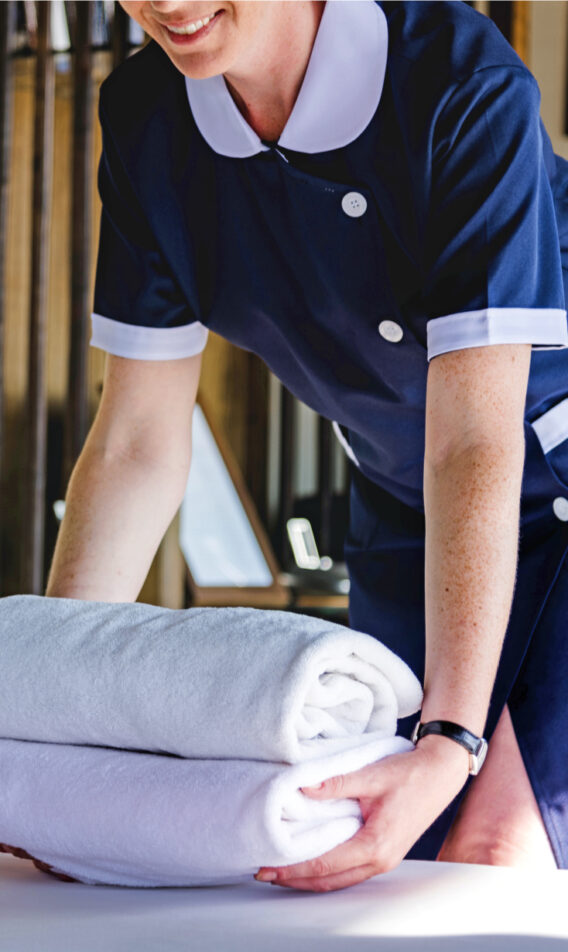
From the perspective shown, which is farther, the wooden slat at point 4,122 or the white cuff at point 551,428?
the wooden slat at point 4,122

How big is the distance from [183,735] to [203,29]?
1.90 ft

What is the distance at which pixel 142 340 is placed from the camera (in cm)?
113

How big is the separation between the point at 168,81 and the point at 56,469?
3.67m

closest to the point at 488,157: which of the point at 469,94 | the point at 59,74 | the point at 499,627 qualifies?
the point at 469,94

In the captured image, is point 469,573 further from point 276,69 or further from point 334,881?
point 276,69

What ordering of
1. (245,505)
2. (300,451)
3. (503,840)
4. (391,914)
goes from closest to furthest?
(391,914) < (503,840) < (245,505) < (300,451)

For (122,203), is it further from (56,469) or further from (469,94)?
(56,469)

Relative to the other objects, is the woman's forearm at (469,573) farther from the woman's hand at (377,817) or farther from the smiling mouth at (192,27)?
the smiling mouth at (192,27)

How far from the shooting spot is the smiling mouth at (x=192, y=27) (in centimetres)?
90

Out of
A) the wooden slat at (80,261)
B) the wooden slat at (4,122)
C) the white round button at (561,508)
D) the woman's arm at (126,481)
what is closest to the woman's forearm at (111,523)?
the woman's arm at (126,481)

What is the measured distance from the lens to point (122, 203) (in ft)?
3.74

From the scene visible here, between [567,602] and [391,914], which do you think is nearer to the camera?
[391,914]

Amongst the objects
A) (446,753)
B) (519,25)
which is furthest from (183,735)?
Result: (519,25)

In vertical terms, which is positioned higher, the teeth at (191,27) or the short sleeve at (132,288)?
the teeth at (191,27)
